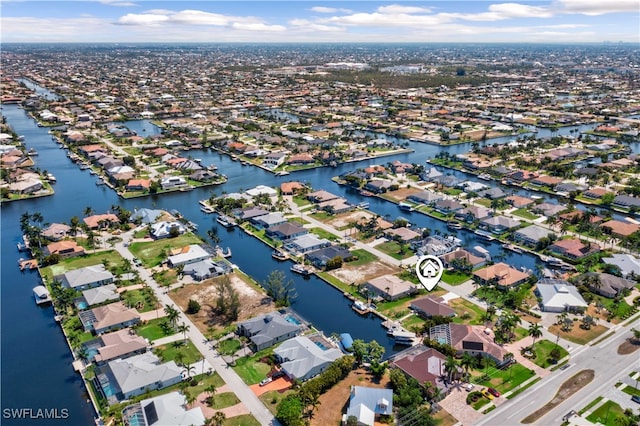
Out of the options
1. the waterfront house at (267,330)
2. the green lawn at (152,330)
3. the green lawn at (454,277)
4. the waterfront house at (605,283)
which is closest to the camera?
the waterfront house at (267,330)

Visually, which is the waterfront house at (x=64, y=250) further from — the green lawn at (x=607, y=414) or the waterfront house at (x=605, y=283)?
the waterfront house at (x=605, y=283)

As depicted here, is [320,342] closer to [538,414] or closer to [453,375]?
[453,375]

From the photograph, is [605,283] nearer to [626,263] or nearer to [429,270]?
[626,263]

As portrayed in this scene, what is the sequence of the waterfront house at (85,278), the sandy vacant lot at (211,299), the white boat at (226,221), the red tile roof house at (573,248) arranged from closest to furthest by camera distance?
the sandy vacant lot at (211,299), the waterfront house at (85,278), the red tile roof house at (573,248), the white boat at (226,221)

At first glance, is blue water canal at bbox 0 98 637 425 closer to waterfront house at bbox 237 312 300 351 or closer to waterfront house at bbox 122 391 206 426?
waterfront house at bbox 122 391 206 426

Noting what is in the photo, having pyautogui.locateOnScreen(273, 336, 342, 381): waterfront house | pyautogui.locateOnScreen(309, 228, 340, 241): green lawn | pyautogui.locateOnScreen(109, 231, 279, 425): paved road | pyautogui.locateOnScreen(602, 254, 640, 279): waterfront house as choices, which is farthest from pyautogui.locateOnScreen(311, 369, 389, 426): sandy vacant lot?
pyautogui.locateOnScreen(602, 254, 640, 279): waterfront house

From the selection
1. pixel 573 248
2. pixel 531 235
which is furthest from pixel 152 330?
pixel 573 248

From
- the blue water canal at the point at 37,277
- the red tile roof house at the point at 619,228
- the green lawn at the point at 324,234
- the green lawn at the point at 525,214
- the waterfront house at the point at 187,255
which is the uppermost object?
the red tile roof house at the point at 619,228

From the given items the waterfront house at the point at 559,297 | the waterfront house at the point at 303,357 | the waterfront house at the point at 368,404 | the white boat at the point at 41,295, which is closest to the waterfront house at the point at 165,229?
the white boat at the point at 41,295
